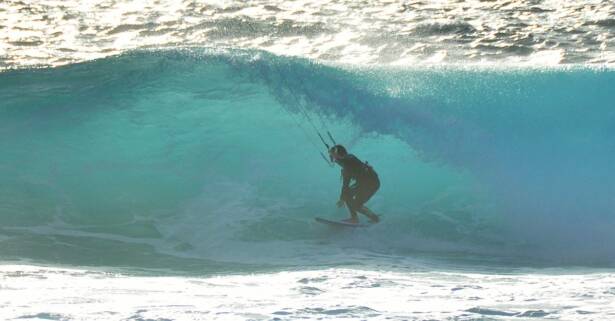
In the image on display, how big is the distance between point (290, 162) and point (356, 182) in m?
2.40

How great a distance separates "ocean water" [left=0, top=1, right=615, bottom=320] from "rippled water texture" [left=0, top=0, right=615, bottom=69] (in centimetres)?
10

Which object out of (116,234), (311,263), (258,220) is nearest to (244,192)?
(258,220)

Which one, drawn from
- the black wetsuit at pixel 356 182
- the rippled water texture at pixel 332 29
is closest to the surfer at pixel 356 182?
the black wetsuit at pixel 356 182

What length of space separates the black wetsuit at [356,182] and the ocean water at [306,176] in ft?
1.18

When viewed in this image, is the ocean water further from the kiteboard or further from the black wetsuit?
the black wetsuit

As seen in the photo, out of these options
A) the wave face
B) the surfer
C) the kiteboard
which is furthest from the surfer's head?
the wave face

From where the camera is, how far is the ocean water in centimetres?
791

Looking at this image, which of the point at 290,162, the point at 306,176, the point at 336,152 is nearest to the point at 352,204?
the point at 336,152

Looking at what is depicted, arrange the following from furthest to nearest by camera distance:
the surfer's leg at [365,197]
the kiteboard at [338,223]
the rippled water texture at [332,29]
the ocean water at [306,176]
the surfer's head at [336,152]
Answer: the rippled water texture at [332,29]
the kiteboard at [338,223]
the surfer's leg at [365,197]
the surfer's head at [336,152]
the ocean water at [306,176]

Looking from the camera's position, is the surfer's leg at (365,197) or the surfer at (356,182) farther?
the surfer's leg at (365,197)

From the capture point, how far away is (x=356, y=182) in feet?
38.2

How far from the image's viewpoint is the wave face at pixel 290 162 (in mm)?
11695

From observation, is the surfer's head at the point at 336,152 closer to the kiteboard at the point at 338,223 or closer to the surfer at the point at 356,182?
the surfer at the point at 356,182

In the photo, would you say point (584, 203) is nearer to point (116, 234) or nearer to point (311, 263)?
point (311, 263)
